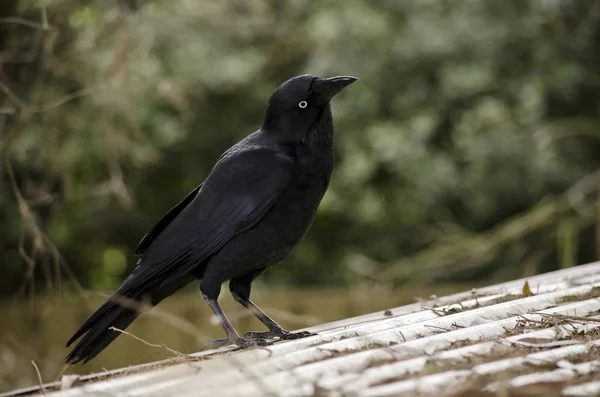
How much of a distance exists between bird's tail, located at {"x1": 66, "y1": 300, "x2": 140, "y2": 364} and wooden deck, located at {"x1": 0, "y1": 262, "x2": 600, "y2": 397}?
410 millimetres

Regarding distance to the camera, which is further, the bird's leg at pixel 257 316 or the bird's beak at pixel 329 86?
the bird's beak at pixel 329 86

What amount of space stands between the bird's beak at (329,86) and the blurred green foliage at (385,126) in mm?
4004

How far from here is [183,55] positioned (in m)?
8.62

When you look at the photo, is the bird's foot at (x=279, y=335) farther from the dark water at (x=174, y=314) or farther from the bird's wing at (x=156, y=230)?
the dark water at (x=174, y=314)

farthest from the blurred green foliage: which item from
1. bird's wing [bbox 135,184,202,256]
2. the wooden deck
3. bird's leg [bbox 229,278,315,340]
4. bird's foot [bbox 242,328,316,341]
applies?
the wooden deck

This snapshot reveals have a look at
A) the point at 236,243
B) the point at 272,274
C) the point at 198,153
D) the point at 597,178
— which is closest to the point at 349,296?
the point at 272,274

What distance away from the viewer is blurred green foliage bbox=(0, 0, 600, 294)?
8.23m

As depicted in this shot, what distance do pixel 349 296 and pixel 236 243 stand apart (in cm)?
529

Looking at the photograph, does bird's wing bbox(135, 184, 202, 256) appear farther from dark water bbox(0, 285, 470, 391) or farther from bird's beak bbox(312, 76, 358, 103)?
dark water bbox(0, 285, 470, 391)

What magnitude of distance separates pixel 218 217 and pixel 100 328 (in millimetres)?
635

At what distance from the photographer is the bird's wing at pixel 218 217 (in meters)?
3.70

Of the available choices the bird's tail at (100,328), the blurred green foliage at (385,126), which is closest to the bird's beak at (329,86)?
the bird's tail at (100,328)

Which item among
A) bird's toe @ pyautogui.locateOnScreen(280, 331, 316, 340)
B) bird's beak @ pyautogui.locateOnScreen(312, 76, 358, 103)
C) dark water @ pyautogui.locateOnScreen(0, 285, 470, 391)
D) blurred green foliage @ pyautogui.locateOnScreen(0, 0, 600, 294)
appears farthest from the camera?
dark water @ pyautogui.locateOnScreen(0, 285, 470, 391)

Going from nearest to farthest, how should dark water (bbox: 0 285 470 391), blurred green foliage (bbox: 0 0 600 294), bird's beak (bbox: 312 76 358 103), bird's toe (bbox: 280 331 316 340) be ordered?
bird's toe (bbox: 280 331 316 340) → bird's beak (bbox: 312 76 358 103) → blurred green foliage (bbox: 0 0 600 294) → dark water (bbox: 0 285 470 391)
